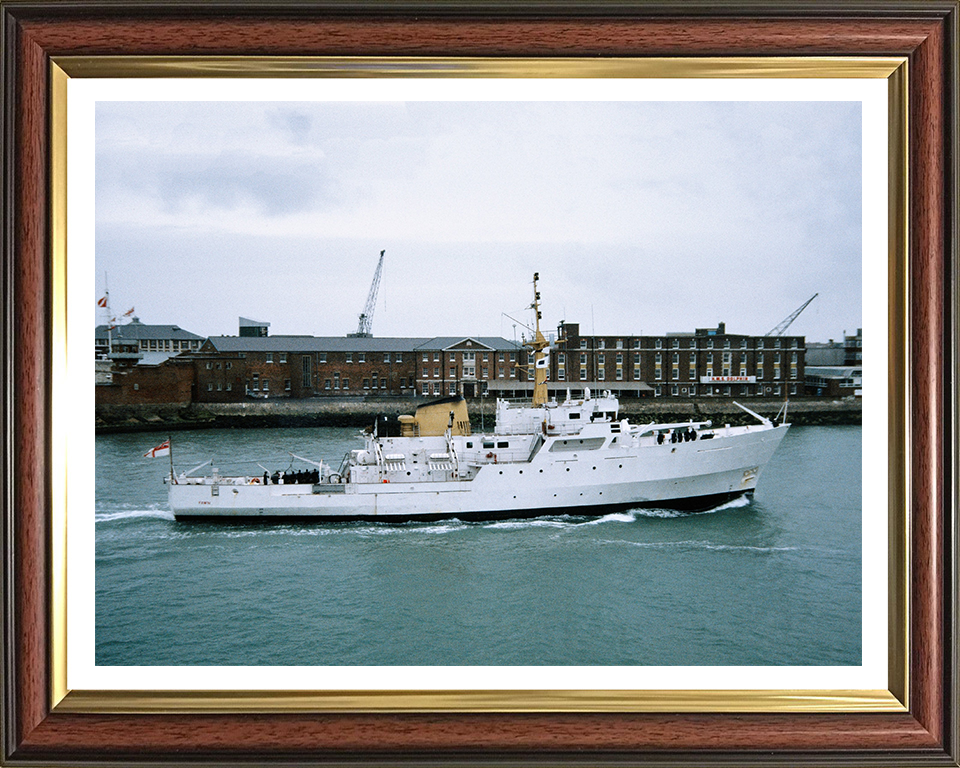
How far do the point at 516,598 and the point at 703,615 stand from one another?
34.7 inches

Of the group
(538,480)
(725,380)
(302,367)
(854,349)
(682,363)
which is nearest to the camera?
(854,349)

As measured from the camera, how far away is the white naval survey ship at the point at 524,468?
4.91 metres

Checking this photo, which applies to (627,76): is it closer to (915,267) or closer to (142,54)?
(915,267)

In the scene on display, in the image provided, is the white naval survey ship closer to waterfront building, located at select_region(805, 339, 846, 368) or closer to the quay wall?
→ the quay wall

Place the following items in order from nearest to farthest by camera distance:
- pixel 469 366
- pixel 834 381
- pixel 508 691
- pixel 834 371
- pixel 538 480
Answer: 1. pixel 508 691
2. pixel 834 381
3. pixel 834 371
4. pixel 469 366
5. pixel 538 480

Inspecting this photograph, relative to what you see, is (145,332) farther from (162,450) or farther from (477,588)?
(477,588)

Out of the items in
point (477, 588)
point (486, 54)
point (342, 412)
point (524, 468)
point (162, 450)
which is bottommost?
point (477, 588)

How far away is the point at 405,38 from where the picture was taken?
200 centimetres

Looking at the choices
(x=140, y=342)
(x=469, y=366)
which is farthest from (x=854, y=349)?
(x=140, y=342)

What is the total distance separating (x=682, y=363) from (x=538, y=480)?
2.30 metres

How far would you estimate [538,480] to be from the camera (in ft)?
18.9

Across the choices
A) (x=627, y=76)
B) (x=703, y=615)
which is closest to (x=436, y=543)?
(x=703, y=615)

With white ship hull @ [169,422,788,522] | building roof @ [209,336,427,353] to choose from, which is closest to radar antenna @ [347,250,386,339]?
building roof @ [209,336,427,353]

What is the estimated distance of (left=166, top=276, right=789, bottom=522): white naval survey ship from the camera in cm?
491
